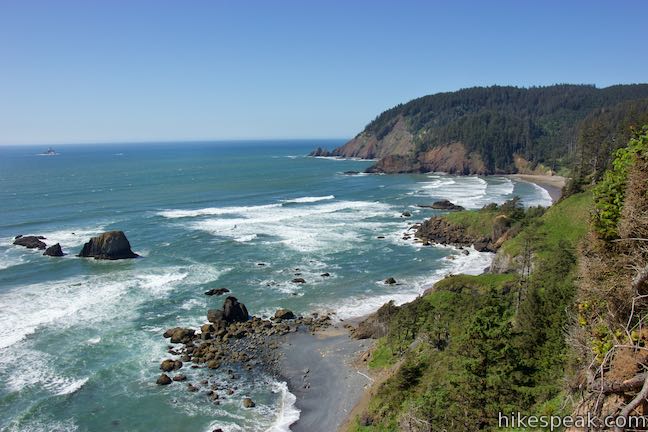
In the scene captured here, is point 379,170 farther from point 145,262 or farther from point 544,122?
point 145,262

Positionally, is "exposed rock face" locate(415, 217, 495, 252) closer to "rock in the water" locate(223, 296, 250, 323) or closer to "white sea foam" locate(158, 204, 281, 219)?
"rock in the water" locate(223, 296, 250, 323)

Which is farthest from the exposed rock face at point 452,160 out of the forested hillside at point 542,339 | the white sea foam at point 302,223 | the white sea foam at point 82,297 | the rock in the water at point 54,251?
the rock in the water at point 54,251

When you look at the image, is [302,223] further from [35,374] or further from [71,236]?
[35,374]

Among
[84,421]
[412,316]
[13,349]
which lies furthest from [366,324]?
[13,349]

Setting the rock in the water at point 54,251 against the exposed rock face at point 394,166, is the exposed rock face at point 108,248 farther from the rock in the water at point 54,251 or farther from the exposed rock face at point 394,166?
the exposed rock face at point 394,166

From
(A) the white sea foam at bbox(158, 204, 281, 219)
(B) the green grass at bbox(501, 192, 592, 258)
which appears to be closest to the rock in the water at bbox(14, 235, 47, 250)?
(A) the white sea foam at bbox(158, 204, 281, 219)
